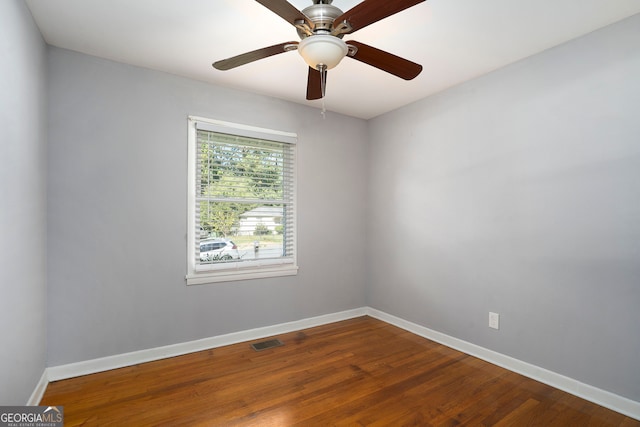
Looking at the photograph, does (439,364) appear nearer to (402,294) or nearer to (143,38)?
(402,294)

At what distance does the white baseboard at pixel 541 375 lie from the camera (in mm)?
2018

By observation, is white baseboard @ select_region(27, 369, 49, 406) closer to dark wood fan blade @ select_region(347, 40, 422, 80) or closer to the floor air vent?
the floor air vent

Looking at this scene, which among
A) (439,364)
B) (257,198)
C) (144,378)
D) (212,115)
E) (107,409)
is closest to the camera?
(107,409)

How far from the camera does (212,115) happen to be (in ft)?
9.92

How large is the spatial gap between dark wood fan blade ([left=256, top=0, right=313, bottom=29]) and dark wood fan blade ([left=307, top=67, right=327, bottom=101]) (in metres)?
0.41

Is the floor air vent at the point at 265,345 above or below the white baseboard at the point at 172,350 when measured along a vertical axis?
below

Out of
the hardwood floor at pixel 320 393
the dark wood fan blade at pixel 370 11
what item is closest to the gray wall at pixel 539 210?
the hardwood floor at pixel 320 393

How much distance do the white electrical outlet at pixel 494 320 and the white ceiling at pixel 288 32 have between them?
2.16 m

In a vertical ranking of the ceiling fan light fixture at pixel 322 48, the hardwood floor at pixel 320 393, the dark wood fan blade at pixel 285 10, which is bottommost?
the hardwood floor at pixel 320 393

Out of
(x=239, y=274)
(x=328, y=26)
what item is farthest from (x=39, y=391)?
(x=328, y=26)

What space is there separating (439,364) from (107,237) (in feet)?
9.85

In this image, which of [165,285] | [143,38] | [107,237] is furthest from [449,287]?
[143,38]

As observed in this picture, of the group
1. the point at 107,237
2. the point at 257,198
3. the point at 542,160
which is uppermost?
the point at 542,160

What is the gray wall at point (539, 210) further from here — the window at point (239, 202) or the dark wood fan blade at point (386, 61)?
the window at point (239, 202)
